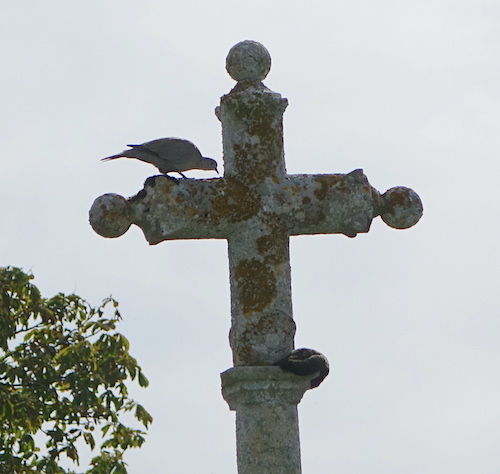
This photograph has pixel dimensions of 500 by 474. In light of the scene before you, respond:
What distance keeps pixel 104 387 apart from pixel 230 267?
526 centimetres

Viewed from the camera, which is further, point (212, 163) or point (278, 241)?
Result: point (212, 163)

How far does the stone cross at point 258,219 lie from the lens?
6.74 meters

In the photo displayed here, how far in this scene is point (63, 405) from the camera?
12188mm

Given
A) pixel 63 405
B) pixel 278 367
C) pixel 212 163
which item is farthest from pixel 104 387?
pixel 278 367

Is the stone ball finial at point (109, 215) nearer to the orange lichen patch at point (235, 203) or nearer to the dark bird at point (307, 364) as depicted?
the orange lichen patch at point (235, 203)

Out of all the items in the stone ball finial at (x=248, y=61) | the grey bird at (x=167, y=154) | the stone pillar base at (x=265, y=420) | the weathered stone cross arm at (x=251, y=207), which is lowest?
the stone pillar base at (x=265, y=420)

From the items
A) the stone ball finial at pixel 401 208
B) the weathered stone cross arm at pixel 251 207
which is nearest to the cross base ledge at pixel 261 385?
the weathered stone cross arm at pixel 251 207

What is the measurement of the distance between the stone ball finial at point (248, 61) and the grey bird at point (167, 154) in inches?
18.6

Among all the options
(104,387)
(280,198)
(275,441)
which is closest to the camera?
(275,441)

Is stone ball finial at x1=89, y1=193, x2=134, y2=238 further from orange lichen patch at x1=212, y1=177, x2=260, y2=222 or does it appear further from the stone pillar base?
the stone pillar base

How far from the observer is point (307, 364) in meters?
6.79

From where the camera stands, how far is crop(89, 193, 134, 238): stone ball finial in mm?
6793

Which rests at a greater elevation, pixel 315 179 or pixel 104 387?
pixel 104 387

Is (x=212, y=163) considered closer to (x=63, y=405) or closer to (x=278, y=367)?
(x=278, y=367)
